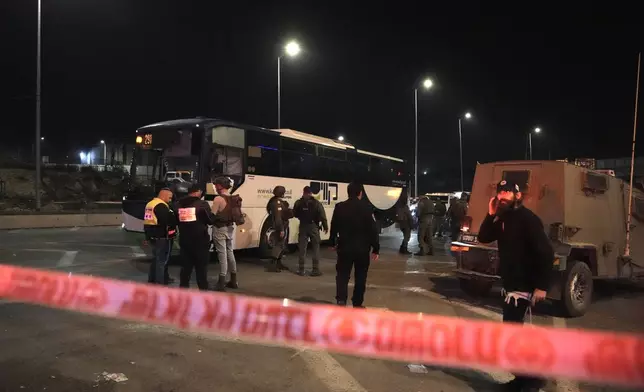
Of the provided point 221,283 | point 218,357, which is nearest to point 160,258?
point 221,283

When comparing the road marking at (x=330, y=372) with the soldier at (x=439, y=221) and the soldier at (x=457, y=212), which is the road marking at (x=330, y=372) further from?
the soldier at (x=439, y=221)

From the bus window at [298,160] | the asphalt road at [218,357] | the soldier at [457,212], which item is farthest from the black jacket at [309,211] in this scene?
the soldier at [457,212]

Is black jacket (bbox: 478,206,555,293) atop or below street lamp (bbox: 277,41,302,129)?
below

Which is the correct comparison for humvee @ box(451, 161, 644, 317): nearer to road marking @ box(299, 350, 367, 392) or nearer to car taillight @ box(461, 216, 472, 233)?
car taillight @ box(461, 216, 472, 233)

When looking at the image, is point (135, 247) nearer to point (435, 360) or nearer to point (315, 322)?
point (315, 322)

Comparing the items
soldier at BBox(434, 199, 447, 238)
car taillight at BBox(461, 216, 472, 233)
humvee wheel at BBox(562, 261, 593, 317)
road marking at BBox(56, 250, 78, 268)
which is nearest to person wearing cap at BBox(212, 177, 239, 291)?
car taillight at BBox(461, 216, 472, 233)

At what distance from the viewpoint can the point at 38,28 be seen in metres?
20.6

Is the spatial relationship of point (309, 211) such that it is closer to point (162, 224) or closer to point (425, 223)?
point (162, 224)

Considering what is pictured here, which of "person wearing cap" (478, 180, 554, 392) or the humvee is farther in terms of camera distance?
the humvee

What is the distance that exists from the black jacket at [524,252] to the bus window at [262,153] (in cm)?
891

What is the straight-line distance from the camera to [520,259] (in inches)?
165

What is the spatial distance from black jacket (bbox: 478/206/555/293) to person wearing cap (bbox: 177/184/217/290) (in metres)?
4.21

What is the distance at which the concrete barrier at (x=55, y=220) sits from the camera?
807 inches

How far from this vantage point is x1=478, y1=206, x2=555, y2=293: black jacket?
4062 millimetres
